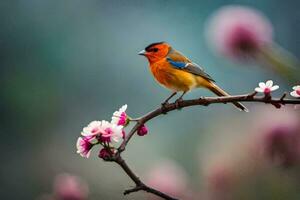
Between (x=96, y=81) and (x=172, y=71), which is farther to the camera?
(x=96, y=81)

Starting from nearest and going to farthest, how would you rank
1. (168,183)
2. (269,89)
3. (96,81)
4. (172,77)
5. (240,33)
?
(269,89)
(240,33)
(172,77)
(168,183)
(96,81)

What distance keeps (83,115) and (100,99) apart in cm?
11

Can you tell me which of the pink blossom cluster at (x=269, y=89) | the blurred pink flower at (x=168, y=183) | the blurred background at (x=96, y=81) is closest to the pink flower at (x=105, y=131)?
the pink blossom cluster at (x=269, y=89)

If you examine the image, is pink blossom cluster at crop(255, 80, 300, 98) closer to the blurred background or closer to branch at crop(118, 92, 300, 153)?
branch at crop(118, 92, 300, 153)

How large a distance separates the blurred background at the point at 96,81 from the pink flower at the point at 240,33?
93 centimetres

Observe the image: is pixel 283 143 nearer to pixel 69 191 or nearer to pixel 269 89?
pixel 269 89

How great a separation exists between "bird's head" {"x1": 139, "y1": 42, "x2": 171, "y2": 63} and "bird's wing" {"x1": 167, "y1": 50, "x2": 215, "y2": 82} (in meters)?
0.01

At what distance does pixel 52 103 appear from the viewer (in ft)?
10.0

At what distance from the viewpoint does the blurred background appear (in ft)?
7.96

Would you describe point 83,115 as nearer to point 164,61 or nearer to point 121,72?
point 121,72

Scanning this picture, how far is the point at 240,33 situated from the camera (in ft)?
2.67

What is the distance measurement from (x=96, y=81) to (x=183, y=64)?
2216 millimetres

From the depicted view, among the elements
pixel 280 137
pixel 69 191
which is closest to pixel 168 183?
pixel 69 191

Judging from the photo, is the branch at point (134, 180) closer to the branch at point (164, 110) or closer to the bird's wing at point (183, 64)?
the branch at point (164, 110)
